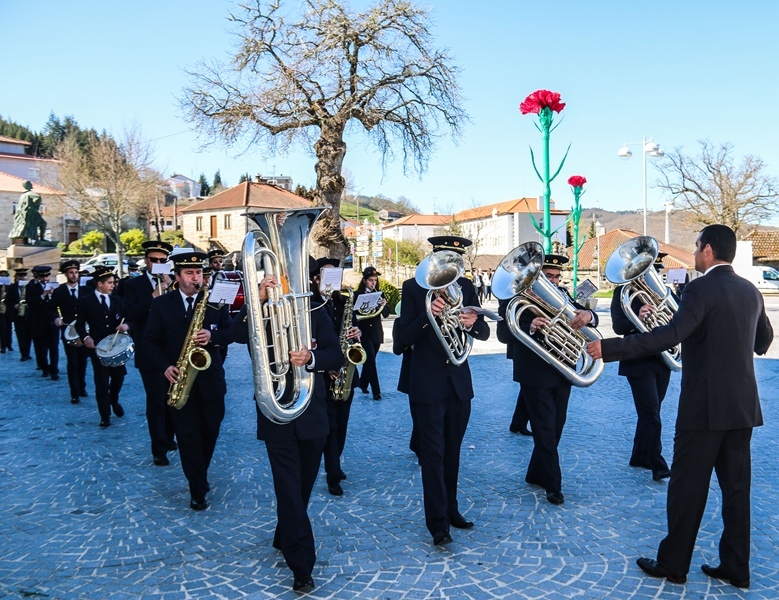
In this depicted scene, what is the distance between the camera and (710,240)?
13.1 feet

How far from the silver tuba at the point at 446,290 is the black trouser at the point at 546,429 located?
1104 mm

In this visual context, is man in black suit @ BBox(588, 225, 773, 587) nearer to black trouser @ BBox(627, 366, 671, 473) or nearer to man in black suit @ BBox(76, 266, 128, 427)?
black trouser @ BBox(627, 366, 671, 473)

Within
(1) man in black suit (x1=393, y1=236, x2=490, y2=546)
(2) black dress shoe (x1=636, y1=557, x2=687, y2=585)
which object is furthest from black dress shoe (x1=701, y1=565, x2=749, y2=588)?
(1) man in black suit (x1=393, y1=236, x2=490, y2=546)

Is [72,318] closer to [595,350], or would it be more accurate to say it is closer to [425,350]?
[425,350]

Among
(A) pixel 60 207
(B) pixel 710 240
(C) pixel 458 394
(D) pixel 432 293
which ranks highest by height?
(A) pixel 60 207

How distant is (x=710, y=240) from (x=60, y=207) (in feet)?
163

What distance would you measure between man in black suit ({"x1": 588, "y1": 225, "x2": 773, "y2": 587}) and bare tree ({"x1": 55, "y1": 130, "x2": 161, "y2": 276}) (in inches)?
1438

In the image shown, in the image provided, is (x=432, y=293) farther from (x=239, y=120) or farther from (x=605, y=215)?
(x=605, y=215)

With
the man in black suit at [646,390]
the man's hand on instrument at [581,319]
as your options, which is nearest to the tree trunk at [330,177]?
the man in black suit at [646,390]

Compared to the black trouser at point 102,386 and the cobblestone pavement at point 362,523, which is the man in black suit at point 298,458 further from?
the black trouser at point 102,386

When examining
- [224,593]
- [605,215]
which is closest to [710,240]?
[224,593]

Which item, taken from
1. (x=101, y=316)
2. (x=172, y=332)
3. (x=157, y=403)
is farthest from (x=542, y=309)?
(x=101, y=316)

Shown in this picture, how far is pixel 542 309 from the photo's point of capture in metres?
5.29

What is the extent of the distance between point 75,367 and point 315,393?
6.91 meters
